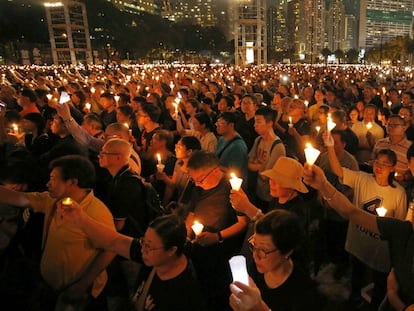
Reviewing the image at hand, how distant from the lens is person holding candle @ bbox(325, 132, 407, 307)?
3.65 meters

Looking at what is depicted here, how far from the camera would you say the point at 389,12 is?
513 feet

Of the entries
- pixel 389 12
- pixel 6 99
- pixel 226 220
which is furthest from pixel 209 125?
pixel 389 12

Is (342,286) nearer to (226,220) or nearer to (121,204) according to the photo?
(226,220)

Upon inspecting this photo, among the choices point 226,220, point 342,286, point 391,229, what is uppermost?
point 391,229

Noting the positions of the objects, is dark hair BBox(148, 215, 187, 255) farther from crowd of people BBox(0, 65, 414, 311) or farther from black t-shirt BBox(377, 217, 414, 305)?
black t-shirt BBox(377, 217, 414, 305)

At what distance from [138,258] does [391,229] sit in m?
1.71

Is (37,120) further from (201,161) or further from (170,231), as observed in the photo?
(170,231)

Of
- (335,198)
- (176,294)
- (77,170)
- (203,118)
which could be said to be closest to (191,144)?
(203,118)

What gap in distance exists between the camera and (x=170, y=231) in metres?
2.49

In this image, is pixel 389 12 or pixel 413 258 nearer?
pixel 413 258

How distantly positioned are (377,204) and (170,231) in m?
2.13

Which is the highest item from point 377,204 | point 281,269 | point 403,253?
point 281,269

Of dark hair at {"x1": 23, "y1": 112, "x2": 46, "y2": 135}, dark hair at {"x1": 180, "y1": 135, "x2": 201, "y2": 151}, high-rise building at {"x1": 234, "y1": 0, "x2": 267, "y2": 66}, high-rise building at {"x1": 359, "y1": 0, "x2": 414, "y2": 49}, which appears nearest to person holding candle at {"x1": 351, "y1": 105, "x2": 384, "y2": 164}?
dark hair at {"x1": 180, "y1": 135, "x2": 201, "y2": 151}

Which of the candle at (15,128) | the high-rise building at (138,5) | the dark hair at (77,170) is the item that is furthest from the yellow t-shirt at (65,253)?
the high-rise building at (138,5)
